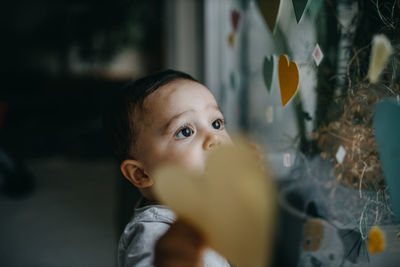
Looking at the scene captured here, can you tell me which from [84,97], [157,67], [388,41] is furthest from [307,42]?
[84,97]

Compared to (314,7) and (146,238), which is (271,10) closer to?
(314,7)

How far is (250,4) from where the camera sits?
921mm

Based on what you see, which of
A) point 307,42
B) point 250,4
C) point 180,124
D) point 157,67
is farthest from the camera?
point 157,67

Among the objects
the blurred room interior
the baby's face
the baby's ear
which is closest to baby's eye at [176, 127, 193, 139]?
the baby's face

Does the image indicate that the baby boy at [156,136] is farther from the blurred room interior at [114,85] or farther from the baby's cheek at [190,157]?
the blurred room interior at [114,85]

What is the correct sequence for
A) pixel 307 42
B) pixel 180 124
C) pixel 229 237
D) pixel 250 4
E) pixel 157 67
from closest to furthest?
pixel 229 237 < pixel 180 124 < pixel 307 42 < pixel 250 4 < pixel 157 67

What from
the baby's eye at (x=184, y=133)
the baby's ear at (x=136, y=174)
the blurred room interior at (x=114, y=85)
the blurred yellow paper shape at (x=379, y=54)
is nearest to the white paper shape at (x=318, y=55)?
the blurred room interior at (x=114, y=85)

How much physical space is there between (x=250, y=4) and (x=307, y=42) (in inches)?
15.2

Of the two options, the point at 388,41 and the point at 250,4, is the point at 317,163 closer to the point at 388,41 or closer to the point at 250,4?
the point at 388,41

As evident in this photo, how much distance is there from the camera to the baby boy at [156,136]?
46 centimetres

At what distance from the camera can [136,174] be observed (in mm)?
548

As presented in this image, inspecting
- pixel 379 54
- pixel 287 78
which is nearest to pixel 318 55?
pixel 287 78

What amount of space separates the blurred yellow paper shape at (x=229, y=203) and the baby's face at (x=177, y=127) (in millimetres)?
96

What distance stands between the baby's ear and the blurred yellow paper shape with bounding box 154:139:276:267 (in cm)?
18
